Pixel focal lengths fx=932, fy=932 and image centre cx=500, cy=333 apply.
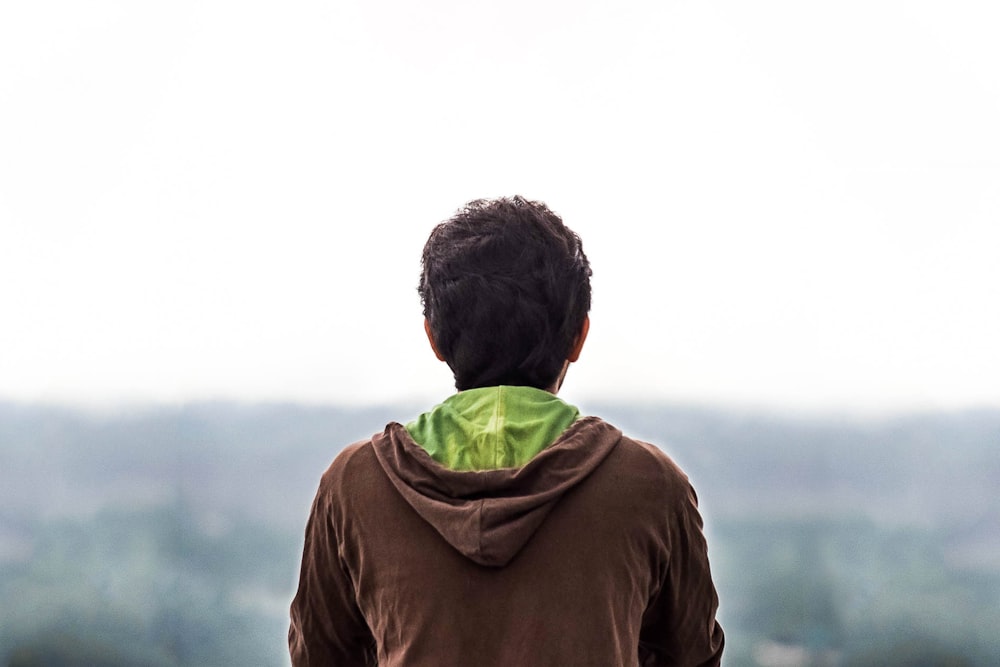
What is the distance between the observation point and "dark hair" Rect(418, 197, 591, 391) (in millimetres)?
854

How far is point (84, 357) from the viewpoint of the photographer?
1.93m

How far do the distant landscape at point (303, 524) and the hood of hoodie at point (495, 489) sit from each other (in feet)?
3.07

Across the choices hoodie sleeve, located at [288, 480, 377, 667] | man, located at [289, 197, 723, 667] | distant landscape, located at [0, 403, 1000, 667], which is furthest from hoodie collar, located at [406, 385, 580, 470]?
distant landscape, located at [0, 403, 1000, 667]

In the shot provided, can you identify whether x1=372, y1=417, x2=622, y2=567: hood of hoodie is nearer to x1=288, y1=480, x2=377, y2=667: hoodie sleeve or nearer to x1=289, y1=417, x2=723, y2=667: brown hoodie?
x1=289, y1=417, x2=723, y2=667: brown hoodie

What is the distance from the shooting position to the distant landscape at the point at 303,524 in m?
1.74

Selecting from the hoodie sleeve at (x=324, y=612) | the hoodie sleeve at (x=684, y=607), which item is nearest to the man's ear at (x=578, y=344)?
the hoodie sleeve at (x=684, y=607)

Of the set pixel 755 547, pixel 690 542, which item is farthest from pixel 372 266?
pixel 690 542

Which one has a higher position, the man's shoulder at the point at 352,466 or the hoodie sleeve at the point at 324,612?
the man's shoulder at the point at 352,466

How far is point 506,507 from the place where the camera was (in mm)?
772

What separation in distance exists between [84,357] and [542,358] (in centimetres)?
140

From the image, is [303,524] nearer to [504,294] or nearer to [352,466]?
[352,466]

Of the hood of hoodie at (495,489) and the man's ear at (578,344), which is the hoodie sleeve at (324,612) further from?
the man's ear at (578,344)

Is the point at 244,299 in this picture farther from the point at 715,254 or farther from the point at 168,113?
the point at 715,254

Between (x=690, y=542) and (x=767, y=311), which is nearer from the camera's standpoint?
(x=690, y=542)
